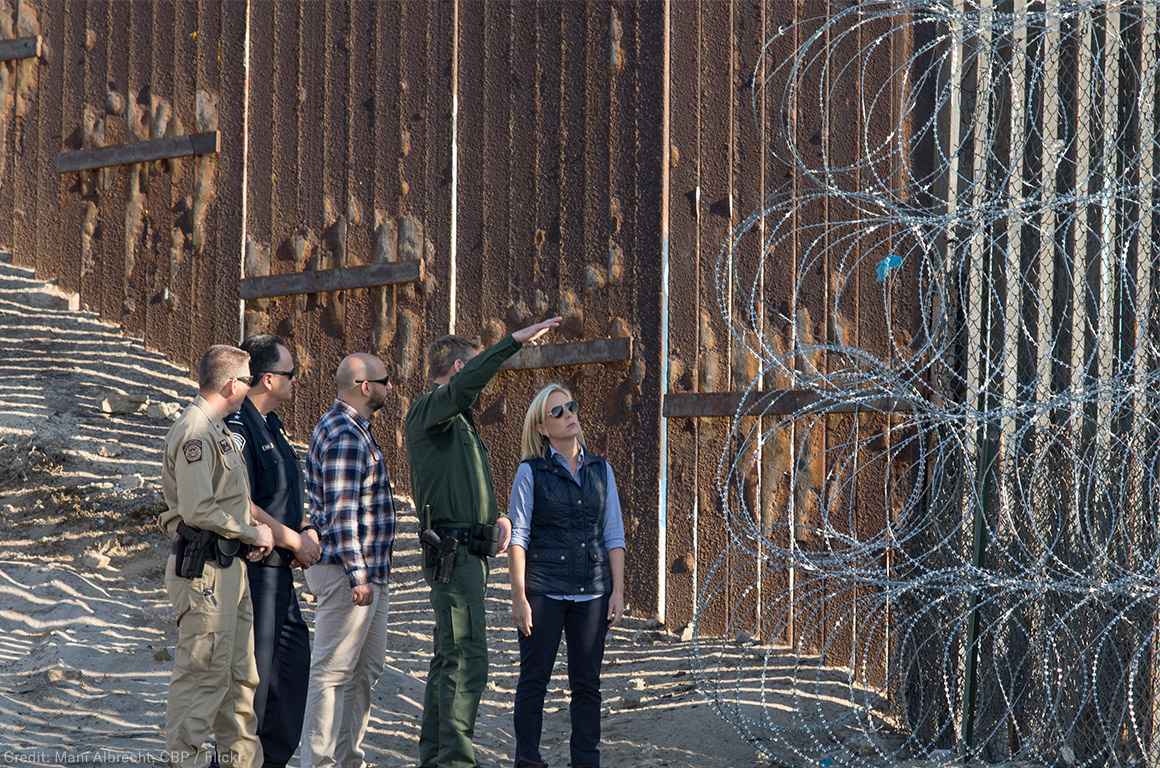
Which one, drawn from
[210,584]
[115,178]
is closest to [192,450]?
[210,584]

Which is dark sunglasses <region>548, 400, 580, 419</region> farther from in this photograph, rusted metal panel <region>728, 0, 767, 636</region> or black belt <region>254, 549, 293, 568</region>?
rusted metal panel <region>728, 0, 767, 636</region>

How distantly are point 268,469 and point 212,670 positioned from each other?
0.77 m

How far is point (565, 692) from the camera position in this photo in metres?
7.16

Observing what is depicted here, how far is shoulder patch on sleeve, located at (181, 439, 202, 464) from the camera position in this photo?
5355 millimetres

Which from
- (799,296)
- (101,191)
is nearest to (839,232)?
(799,296)

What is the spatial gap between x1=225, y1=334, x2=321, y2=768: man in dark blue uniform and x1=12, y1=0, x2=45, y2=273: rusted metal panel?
5.36m

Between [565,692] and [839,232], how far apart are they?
2393 millimetres

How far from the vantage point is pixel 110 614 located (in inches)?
301

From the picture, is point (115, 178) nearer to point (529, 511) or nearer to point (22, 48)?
point (22, 48)

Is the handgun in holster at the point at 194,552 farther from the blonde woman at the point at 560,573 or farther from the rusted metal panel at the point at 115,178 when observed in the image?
the rusted metal panel at the point at 115,178

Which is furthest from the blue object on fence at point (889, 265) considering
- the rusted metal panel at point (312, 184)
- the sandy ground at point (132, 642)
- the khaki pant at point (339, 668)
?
the rusted metal panel at point (312, 184)

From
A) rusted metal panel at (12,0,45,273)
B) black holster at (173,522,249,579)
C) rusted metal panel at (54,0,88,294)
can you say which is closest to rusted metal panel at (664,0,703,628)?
black holster at (173,522,249,579)

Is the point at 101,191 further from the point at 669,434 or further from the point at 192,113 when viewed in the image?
the point at 669,434

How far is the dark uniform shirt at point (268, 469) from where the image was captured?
18.6ft
